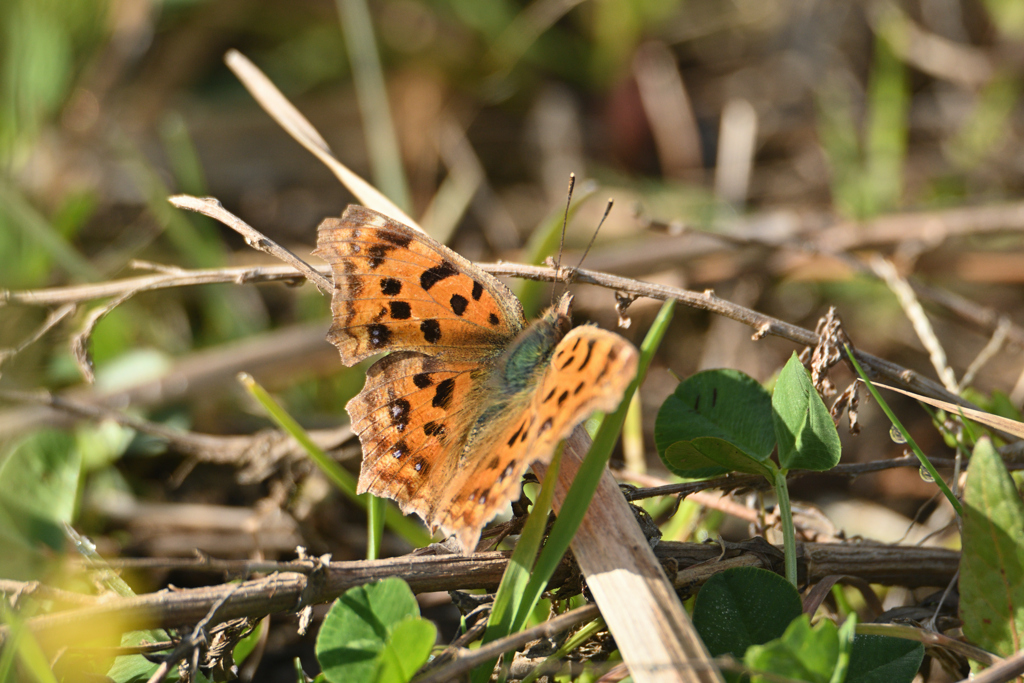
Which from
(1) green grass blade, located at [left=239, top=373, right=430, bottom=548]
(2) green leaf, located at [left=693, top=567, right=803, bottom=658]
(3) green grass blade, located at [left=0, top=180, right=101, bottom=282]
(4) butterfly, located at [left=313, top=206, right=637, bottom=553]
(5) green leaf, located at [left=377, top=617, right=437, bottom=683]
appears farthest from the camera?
(3) green grass blade, located at [left=0, top=180, right=101, bottom=282]

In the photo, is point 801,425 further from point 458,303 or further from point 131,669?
point 131,669

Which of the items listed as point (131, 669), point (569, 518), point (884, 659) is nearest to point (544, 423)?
point (569, 518)

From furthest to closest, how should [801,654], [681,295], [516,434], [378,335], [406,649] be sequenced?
[378,335] → [681,295] → [516,434] → [406,649] → [801,654]

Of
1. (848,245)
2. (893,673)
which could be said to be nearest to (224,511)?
(893,673)

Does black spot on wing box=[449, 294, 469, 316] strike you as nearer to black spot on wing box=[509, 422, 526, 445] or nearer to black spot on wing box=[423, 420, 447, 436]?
black spot on wing box=[423, 420, 447, 436]

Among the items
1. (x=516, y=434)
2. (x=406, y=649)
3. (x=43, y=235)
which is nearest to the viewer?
(x=406, y=649)

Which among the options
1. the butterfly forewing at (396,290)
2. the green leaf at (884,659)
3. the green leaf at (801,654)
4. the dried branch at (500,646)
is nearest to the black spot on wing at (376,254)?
the butterfly forewing at (396,290)

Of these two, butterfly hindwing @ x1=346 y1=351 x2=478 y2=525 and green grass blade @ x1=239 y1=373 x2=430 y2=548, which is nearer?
butterfly hindwing @ x1=346 y1=351 x2=478 y2=525

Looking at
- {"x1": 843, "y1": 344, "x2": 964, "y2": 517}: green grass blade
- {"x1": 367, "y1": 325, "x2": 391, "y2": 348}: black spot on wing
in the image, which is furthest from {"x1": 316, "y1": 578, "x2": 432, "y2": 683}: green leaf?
{"x1": 843, "y1": 344, "x2": 964, "y2": 517}: green grass blade
